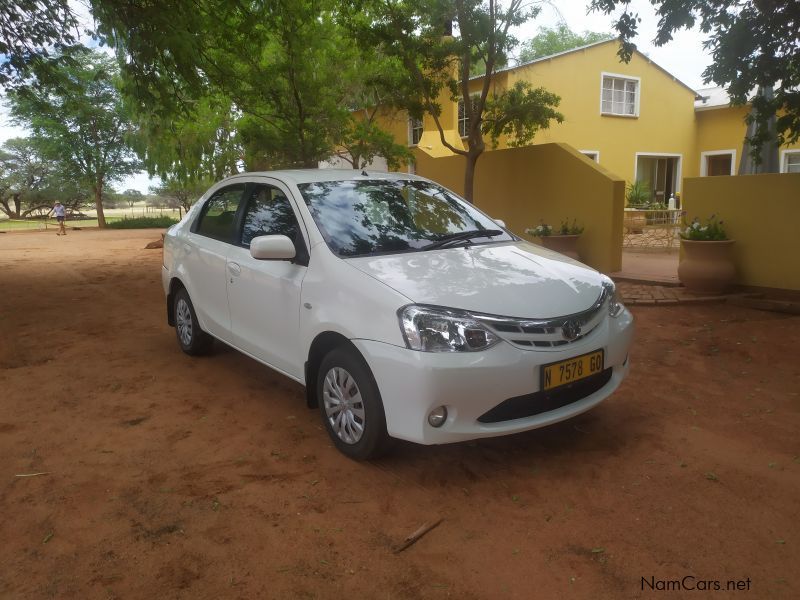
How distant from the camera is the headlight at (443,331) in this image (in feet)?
10.3

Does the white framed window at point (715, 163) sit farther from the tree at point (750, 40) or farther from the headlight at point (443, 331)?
the headlight at point (443, 331)

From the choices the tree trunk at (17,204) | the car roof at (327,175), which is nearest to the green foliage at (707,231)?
the car roof at (327,175)

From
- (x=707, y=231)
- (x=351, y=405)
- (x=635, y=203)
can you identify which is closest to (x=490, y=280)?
(x=351, y=405)

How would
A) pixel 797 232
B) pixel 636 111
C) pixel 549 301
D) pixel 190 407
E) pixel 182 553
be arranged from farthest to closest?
pixel 636 111 < pixel 797 232 < pixel 190 407 < pixel 549 301 < pixel 182 553

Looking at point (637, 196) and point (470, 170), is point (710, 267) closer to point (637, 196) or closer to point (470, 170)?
point (470, 170)

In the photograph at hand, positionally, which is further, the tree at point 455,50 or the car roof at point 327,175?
the tree at point 455,50

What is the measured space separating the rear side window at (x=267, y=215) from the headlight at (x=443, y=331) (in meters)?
1.35

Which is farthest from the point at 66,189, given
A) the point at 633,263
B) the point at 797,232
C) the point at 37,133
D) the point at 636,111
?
the point at 797,232

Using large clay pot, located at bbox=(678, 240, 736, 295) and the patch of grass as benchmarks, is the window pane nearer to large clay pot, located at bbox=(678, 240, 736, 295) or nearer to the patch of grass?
large clay pot, located at bbox=(678, 240, 736, 295)

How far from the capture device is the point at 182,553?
9.16 ft

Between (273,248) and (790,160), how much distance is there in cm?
2044

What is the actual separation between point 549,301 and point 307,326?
4.74ft

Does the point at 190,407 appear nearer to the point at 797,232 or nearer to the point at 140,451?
the point at 140,451

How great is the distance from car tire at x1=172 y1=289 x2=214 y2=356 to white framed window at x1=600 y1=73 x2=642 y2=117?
1668 cm
